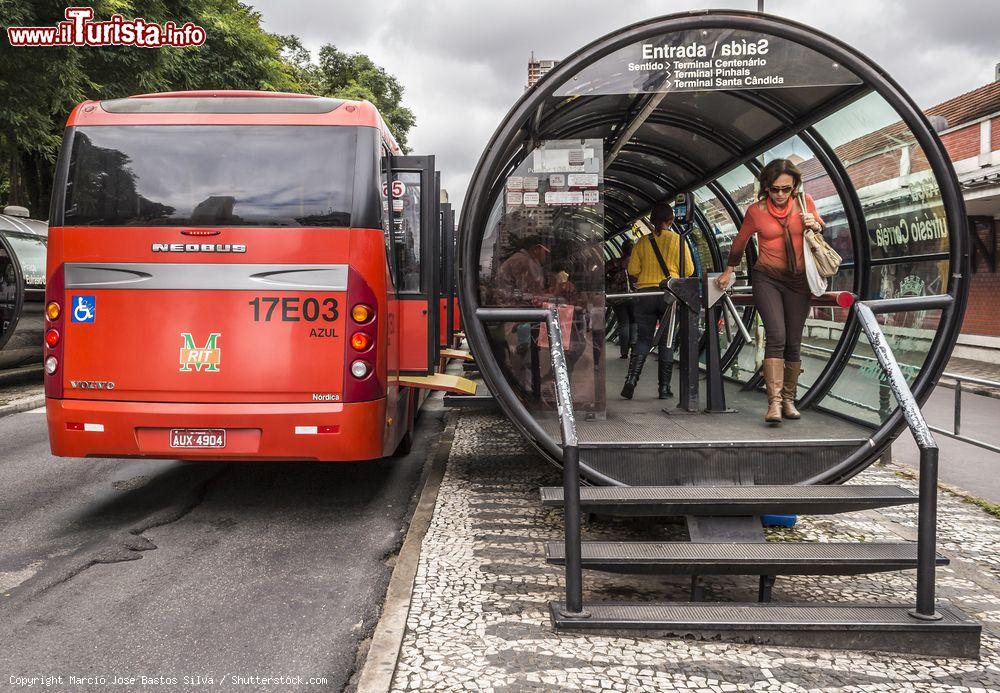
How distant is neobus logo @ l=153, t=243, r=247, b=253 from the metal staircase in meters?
2.45

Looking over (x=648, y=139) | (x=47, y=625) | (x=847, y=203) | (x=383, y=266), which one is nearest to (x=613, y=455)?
(x=383, y=266)

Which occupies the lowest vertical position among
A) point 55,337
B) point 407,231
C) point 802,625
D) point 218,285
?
point 802,625

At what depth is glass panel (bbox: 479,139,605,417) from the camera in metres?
5.68

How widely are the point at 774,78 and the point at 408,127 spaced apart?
39763mm

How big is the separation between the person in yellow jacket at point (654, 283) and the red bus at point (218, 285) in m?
2.73

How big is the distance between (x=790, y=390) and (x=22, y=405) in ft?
33.1

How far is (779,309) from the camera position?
5.43 metres

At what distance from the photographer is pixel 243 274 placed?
5070mm

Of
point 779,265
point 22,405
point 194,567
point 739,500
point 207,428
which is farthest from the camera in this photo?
point 22,405

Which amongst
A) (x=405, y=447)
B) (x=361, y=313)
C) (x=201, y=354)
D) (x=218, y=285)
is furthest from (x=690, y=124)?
(x=201, y=354)

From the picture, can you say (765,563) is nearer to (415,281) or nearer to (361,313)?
(361,313)

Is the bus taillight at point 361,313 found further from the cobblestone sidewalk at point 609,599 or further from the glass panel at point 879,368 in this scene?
the glass panel at point 879,368

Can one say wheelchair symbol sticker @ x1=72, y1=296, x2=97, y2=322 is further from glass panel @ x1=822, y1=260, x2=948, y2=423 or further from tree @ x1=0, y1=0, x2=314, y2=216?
tree @ x1=0, y1=0, x2=314, y2=216

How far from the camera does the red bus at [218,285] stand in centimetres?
502
